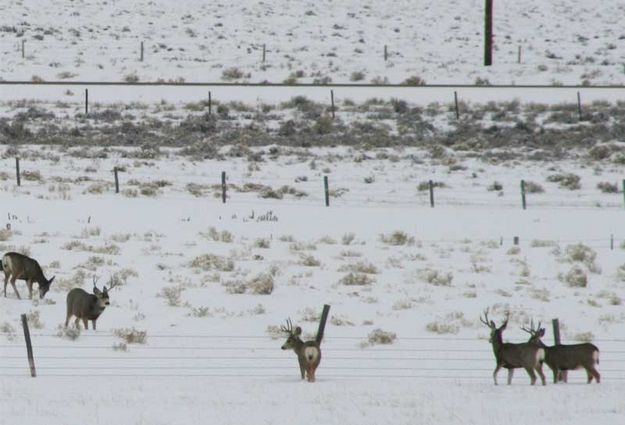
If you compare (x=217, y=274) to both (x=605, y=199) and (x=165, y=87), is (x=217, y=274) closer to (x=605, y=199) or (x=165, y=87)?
(x=605, y=199)

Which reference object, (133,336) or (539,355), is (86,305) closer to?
(133,336)

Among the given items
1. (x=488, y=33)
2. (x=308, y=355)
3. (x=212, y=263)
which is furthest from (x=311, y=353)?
(x=488, y=33)

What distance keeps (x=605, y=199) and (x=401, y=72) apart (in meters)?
22.9

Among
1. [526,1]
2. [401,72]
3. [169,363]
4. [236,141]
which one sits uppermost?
[526,1]

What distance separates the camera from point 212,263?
2233 cm

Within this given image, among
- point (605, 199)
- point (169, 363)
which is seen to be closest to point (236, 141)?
point (605, 199)

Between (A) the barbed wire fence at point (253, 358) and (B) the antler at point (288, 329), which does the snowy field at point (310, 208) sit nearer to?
(A) the barbed wire fence at point (253, 358)

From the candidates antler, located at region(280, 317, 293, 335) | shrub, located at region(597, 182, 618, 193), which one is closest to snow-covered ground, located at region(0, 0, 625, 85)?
shrub, located at region(597, 182, 618, 193)

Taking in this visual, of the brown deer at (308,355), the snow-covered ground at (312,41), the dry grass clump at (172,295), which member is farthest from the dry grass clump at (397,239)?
the snow-covered ground at (312,41)

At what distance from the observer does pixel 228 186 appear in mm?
34156

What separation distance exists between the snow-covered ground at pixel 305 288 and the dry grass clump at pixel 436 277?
0.15 feet

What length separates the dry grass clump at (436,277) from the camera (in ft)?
69.4

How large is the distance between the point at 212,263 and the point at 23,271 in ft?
14.8

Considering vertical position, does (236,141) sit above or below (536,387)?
above
